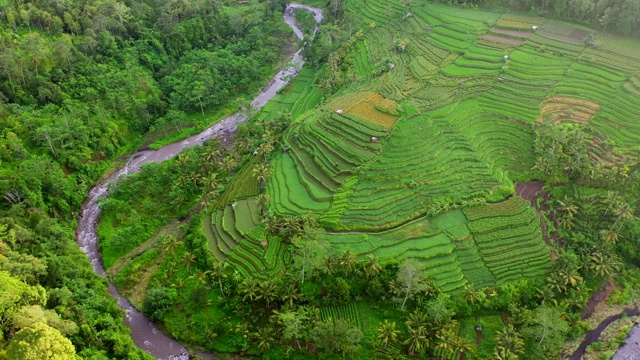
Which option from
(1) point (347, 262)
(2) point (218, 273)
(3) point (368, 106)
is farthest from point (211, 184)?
(3) point (368, 106)

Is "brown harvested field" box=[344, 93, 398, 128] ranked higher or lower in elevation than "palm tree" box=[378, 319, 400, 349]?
higher

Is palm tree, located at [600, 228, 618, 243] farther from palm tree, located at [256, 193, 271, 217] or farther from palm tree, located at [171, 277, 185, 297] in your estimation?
palm tree, located at [171, 277, 185, 297]

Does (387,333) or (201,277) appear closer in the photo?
(387,333)

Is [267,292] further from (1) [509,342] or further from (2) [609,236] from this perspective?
(2) [609,236]

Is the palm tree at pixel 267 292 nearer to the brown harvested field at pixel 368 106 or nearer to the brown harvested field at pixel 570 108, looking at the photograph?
the brown harvested field at pixel 368 106

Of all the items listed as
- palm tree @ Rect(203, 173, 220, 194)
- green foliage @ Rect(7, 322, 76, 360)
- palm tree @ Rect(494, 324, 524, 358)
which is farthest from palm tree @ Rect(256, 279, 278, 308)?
palm tree @ Rect(494, 324, 524, 358)

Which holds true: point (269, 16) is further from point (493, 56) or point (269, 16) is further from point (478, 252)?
point (478, 252)
